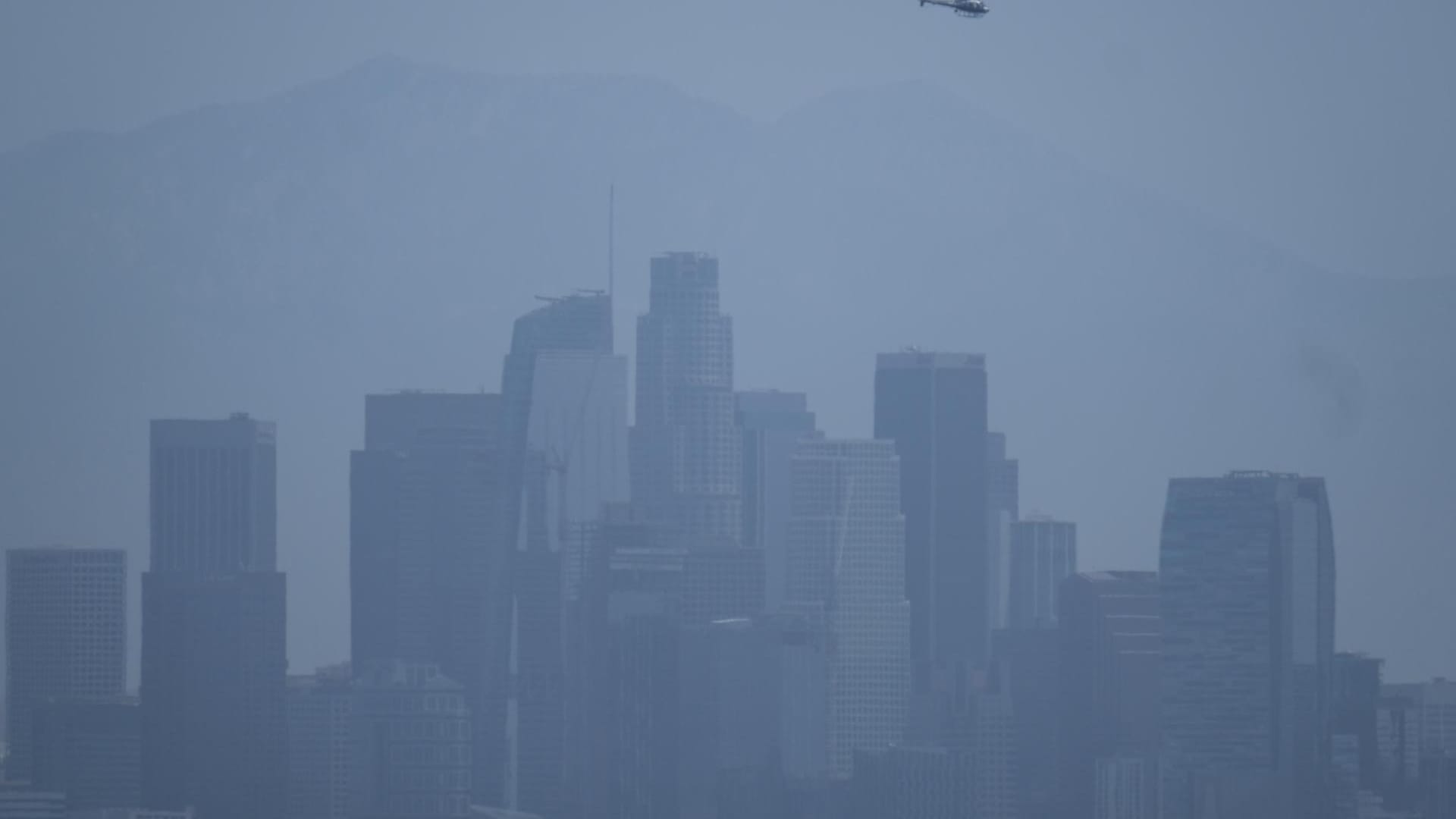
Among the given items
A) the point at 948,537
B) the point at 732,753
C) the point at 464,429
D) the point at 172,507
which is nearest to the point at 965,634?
the point at 948,537

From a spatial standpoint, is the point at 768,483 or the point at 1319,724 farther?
the point at 768,483

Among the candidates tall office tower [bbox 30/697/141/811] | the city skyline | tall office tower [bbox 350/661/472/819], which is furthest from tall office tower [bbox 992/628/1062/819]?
tall office tower [bbox 30/697/141/811]

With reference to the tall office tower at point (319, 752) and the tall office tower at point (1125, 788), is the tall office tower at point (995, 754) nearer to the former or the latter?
the tall office tower at point (1125, 788)

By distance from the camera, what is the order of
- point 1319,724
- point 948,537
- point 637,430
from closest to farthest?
point 1319,724, point 948,537, point 637,430

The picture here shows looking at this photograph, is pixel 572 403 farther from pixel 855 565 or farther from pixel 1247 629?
pixel 1247 629

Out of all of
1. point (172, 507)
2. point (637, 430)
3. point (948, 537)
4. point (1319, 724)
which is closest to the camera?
point (1319, 724)

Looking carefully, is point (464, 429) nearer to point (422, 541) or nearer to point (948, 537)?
point (422, 541)

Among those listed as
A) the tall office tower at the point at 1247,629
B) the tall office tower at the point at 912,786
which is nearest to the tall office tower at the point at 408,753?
the tall office tower at the point at 912,786

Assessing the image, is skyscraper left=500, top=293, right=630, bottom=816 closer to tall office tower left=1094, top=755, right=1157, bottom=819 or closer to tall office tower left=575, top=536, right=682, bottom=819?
tall office tower left=575, top=536, right=682, bottom=819
